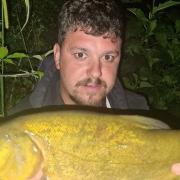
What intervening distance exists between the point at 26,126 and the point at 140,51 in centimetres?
286

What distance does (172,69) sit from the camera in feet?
15.6

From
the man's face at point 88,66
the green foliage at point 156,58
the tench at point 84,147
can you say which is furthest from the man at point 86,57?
the green foliage at point 156,58

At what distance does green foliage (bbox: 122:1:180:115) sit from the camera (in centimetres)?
461

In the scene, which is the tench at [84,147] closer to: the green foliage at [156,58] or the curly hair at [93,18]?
the curly hair at [93,18]

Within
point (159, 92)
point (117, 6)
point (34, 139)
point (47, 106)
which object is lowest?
point (159, 92)

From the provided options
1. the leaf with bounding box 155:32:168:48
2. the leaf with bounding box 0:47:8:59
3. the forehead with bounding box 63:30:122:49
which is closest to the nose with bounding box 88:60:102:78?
the forehead with bounding box 63:30:122:49

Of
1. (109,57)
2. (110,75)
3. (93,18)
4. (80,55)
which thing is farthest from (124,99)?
(93,18)

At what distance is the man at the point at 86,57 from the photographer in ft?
10.9

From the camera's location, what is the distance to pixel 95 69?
10.8 feet

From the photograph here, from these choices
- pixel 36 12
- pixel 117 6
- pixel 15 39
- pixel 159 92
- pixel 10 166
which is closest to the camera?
pixel 10 166

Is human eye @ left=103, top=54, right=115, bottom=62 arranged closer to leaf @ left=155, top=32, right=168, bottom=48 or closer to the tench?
the tench

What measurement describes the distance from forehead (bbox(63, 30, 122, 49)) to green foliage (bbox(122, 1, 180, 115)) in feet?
3.85

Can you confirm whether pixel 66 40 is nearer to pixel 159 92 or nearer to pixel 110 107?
pixel 110 107

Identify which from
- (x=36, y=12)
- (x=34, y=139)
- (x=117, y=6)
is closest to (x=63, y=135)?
(x=34, y=139)
